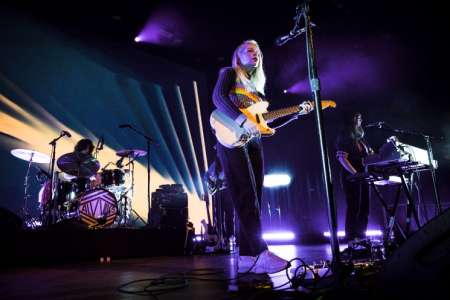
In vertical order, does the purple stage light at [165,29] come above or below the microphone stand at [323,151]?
above

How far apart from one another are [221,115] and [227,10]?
4686 mm

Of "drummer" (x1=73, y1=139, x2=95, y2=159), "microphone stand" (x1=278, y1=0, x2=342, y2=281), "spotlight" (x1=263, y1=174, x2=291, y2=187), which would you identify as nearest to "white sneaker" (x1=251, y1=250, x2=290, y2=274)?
"microphone stand" (x1=278, y1=0, x2=342, y2=281)

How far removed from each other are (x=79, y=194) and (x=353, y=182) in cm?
379

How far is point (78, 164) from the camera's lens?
496 centimetres

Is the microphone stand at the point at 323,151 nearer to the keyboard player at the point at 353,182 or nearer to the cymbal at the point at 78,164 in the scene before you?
the keyboard player at the point at 353,182

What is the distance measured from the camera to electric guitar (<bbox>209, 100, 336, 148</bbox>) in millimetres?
2268

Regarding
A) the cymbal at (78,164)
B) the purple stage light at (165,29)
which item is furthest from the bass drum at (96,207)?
the purple stage light at (165,29)

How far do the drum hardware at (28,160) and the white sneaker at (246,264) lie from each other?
14.2ft

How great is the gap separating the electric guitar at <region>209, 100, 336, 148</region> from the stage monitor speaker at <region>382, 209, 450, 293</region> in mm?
1312

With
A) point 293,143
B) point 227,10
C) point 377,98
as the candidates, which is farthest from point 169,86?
point 377,98

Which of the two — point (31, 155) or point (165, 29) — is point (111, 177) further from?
point (165, 29)

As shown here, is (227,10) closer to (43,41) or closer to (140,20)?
(140,20)

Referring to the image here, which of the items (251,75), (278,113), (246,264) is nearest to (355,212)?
(278,113)

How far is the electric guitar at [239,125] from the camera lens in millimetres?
2268
